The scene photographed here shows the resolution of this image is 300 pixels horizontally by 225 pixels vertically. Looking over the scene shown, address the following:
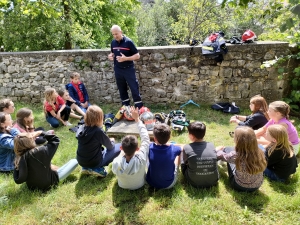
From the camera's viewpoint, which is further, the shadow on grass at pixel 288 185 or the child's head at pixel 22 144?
the shadow on grass at pixel 288 185

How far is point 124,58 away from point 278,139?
3369mm

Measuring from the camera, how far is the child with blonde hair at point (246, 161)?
8.43 feet

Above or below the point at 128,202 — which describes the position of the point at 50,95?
above

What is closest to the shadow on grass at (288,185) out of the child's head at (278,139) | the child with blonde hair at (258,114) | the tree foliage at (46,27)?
the child's head at (278,139)

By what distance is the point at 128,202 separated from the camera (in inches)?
107

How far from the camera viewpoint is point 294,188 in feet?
9.18

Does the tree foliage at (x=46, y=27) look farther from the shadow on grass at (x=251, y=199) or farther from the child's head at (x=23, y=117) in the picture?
the shadow on grass at (x=251, y=199)

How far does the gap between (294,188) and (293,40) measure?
380 centimetres

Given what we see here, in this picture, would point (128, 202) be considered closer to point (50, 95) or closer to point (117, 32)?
point (50, 95)

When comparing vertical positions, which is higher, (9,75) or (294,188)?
(9,75)

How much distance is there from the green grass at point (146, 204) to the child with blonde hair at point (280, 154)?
0.17 m

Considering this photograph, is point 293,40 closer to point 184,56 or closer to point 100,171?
point 184,56

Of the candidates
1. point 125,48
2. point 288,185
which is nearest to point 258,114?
point 288,185

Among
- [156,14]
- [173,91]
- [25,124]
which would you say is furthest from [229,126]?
[156,14]
